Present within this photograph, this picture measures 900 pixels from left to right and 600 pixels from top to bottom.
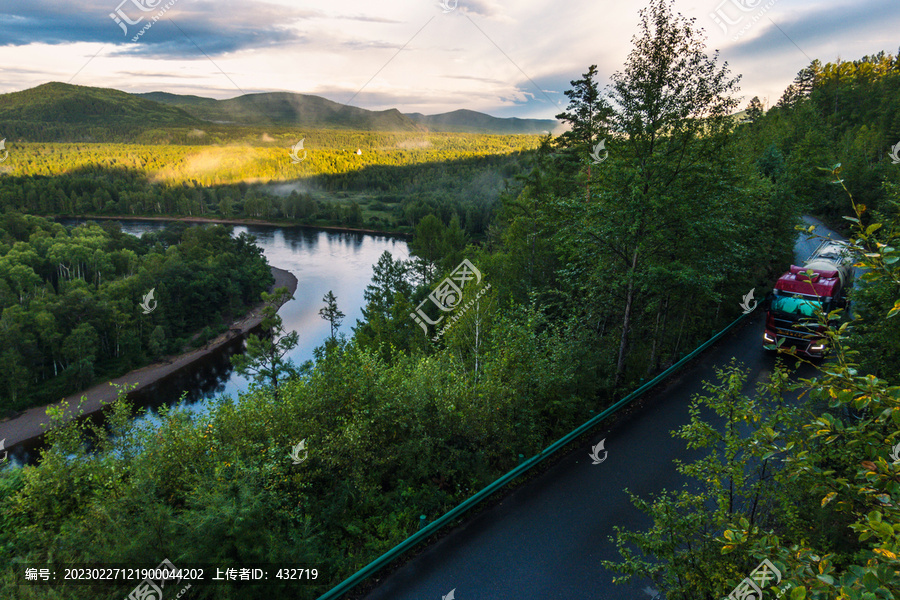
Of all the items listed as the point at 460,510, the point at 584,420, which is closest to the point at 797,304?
the point at 584,420

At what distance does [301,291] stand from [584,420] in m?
61.6

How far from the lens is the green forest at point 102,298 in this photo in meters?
Result: 43.3

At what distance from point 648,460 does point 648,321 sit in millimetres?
7854

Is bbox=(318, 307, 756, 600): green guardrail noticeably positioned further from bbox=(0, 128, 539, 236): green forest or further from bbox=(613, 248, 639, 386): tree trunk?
bbox=(0, 128, 539, 236): green forest

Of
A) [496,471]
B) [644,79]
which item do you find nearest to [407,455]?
[496,471]

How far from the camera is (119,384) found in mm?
35781
